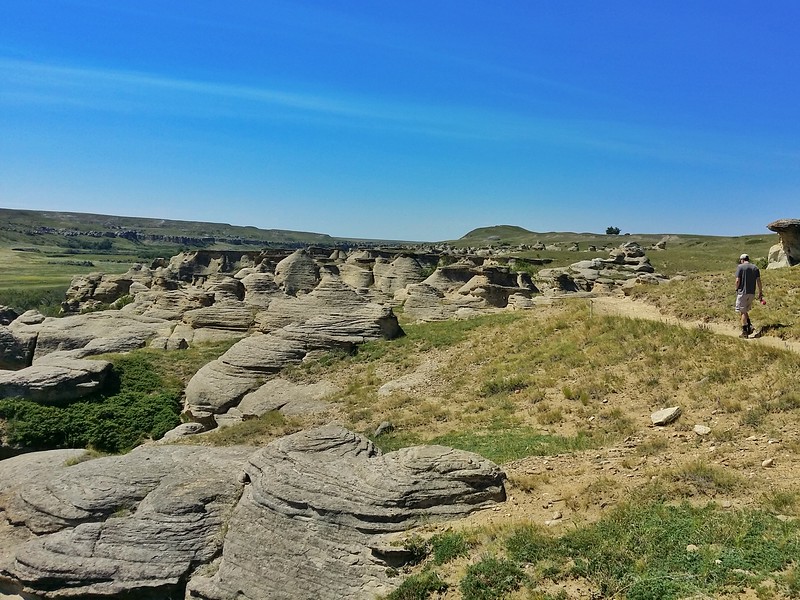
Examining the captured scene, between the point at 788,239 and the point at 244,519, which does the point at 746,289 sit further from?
the point at 788,239

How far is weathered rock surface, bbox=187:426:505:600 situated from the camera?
25.3 ft

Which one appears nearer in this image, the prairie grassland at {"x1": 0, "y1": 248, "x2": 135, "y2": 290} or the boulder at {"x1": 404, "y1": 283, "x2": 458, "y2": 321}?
the boulder at {"x1": 404, "y1": 283, "x2": 458, "y2": 321}

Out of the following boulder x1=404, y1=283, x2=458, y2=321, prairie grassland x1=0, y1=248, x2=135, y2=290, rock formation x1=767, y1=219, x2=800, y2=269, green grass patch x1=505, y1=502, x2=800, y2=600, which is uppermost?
rock formation x1=767, y1=219, x2=800, y2=269

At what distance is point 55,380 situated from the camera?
57.0 ft

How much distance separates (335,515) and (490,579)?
8.66 feet

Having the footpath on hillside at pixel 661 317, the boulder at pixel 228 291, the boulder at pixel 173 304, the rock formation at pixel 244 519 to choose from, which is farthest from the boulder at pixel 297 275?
the rock formation at pixel 244 519

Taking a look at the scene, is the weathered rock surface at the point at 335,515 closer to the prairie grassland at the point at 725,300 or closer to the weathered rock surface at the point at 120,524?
the weathered rock surface at the point at 120,524

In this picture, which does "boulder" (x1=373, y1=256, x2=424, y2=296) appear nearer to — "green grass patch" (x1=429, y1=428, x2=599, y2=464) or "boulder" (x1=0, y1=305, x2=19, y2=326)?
"boulder" (x1=0, y1=305, x2=19, y2=326)

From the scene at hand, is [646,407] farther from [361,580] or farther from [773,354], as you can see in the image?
[361,580]

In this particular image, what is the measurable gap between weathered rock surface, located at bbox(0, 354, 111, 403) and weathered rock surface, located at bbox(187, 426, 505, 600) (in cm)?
1106

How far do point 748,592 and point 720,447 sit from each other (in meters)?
3.73

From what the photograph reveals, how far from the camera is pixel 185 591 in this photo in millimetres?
8680

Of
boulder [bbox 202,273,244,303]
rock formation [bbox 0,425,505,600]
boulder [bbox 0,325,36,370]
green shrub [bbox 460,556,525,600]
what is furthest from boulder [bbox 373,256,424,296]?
green shrub [bbox 460,556,525,600]

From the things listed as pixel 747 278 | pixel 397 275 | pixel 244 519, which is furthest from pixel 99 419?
pixel 397 275
